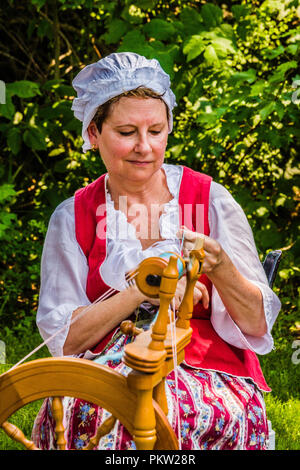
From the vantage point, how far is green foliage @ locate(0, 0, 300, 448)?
3746mm

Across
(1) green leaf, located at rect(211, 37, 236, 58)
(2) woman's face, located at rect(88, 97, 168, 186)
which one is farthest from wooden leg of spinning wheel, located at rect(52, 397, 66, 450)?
(1) green leaf, located at rect(211, 37, 236, 58)

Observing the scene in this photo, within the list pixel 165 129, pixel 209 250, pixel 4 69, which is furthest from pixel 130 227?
pixel 4 69

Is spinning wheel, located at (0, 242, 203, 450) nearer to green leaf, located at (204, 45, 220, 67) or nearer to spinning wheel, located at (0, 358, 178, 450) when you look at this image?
Result: spinning wheel, located at (0, 358, 178, 450)

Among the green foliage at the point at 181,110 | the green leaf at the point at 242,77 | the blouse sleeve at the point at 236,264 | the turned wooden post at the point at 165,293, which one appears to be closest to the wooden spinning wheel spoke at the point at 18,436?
the turned wooden post at the point at 165,293

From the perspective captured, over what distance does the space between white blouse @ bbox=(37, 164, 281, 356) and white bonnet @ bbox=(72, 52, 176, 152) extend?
0.31m

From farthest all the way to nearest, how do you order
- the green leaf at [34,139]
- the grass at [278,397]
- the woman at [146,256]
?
1. the green leaf at [34,139]
2. the grass at [278,397]
3. the woman at [146,256]

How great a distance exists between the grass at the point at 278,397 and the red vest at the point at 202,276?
0.96m

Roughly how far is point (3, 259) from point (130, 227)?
2.83 m

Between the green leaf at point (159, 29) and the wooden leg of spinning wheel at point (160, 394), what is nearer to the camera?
the wooden leg of spinning wheel at point (160, 394)

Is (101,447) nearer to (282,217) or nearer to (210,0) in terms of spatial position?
(282,217)

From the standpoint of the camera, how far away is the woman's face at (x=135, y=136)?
185 centimetres

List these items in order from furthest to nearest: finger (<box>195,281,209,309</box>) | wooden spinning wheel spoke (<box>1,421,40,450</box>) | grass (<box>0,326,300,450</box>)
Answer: grass (<box>0,326,300,450</box>) < finger (<box>195,281,209,309</box>) < wooden spinning wheel spoke (<box>1,421,40,450</box>)

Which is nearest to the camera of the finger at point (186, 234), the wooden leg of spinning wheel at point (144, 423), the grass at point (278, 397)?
the wooden leg of spinning wheel at point (144, 423)

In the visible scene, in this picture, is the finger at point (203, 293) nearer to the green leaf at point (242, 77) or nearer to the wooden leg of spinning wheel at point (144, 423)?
the wooden leg of spinning wheel at point (144, 423)
